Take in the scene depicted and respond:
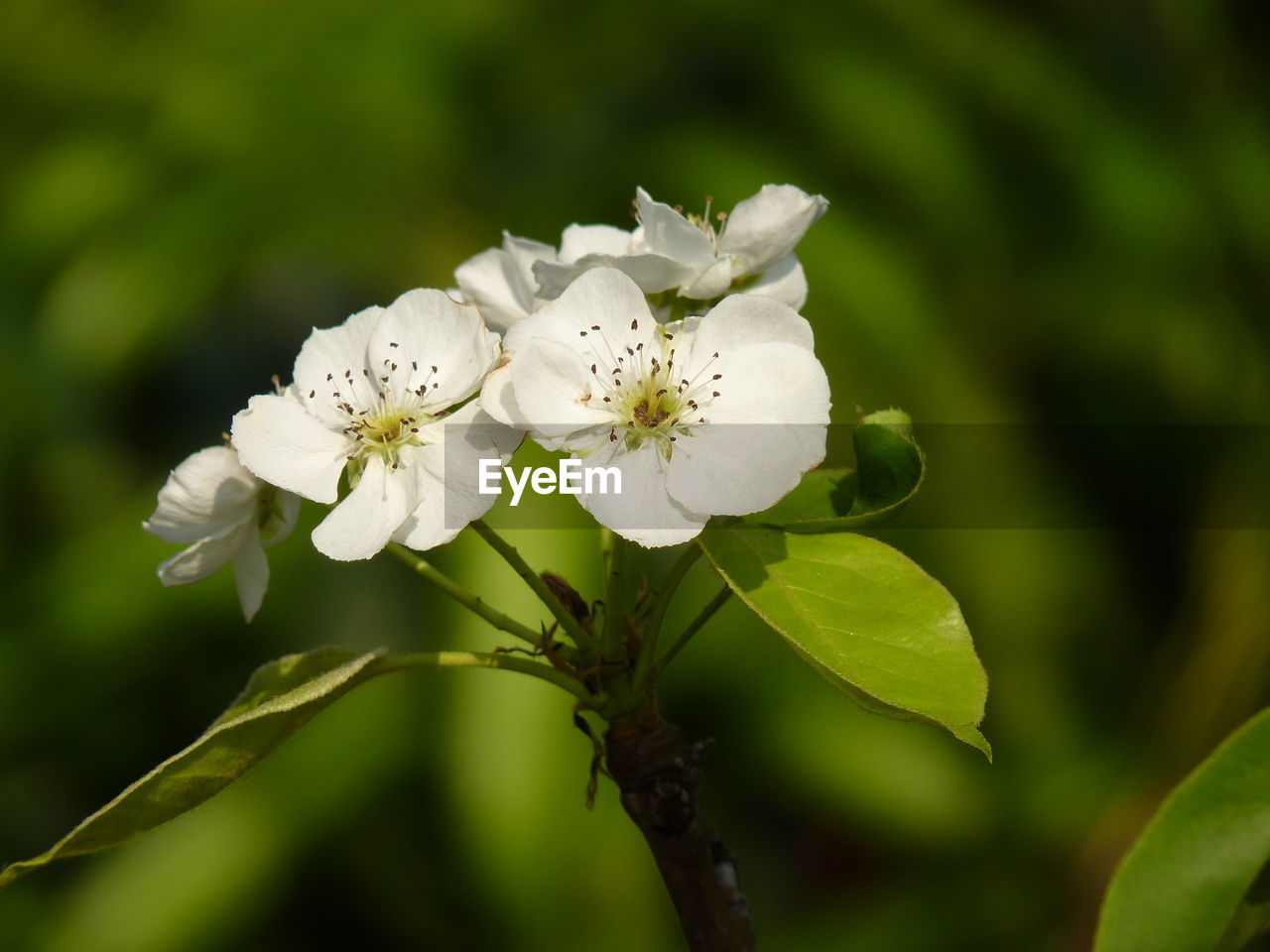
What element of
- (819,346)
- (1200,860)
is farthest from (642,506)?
(819,346)

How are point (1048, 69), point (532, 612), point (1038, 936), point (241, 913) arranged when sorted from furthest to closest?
point (1048, 69)
point (1038, 936)
point (241, 913)
point (532, 612)

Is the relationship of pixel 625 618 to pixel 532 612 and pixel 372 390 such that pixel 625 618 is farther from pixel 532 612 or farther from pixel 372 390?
pixel 532 612

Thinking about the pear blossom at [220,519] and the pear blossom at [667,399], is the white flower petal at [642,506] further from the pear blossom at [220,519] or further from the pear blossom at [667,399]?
the pear blossom at [220,519]

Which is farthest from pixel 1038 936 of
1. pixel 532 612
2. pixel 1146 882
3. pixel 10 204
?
pixel 10 204

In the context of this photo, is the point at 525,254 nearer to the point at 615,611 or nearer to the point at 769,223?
the point at 769,223

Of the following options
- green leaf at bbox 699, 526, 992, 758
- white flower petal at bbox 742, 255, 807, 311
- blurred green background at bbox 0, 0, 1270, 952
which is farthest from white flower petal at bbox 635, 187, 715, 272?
blurred green background at bbox 0, 0, 1270, 952
